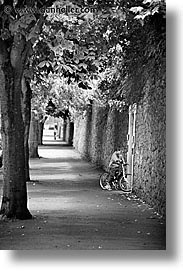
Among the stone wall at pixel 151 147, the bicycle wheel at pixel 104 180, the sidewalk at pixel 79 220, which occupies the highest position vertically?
the stone wall at pixel 151 147

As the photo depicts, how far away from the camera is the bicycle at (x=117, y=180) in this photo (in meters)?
6.62

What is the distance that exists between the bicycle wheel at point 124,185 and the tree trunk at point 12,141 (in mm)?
1548

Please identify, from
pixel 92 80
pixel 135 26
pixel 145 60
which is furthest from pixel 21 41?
pixel 92 80

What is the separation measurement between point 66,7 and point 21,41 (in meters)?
0.72

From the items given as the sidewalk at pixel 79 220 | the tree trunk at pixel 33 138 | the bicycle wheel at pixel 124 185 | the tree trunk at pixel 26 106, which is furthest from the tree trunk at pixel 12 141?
the bicycle wheel at pixel 124 185

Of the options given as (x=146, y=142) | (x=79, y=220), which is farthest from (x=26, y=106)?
(x=79, y=220)

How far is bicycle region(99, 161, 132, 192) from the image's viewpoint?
6621mm

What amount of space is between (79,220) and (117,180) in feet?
8.35

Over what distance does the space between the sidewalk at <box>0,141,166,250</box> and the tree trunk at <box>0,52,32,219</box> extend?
107 millimetres

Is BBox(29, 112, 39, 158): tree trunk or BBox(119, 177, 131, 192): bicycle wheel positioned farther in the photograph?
BBox(29, 112, 39, 158): tree trunk

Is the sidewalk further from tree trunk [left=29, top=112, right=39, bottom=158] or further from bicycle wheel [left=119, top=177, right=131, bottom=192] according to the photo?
tree trunk [left=29, top=112, right=39, bottom=158]

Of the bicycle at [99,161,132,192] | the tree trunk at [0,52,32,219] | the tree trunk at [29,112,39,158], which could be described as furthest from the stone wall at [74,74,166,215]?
the tree trunk at [0,52,32,219]

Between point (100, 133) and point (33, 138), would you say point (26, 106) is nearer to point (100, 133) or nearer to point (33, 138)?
point (33, 138)

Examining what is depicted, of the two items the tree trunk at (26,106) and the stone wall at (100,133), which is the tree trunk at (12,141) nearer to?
the tree trunk at (26,106)
